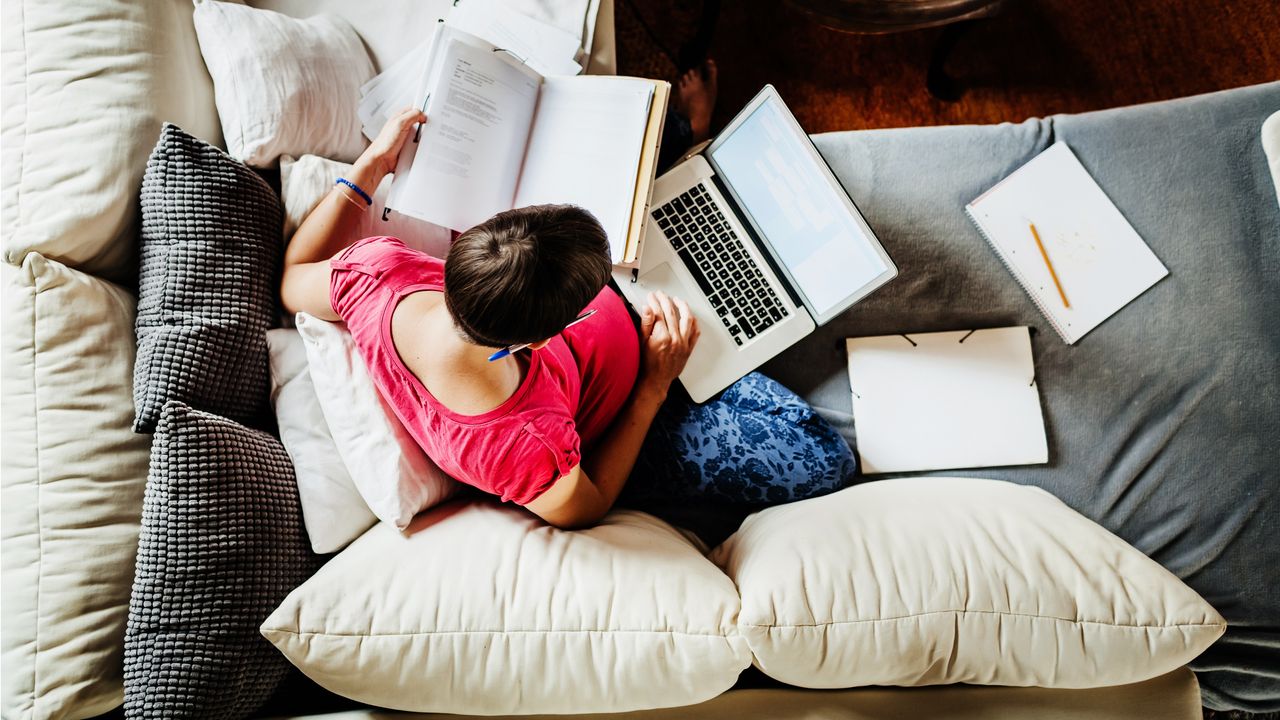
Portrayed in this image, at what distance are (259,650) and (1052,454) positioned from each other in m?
1.33

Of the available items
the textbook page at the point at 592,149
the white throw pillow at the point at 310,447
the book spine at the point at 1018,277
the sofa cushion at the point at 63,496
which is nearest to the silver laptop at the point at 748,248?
the textbook page at the point at 592,149

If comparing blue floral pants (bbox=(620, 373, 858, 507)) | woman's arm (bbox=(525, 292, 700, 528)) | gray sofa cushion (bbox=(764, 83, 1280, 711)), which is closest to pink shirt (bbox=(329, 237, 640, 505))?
woman's arm (bbox=(525, 292, 700, 528))

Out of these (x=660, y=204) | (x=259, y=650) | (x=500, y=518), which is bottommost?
(x=259, y=650)

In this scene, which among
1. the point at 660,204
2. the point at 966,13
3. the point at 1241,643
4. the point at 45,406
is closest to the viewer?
the point at 45,406

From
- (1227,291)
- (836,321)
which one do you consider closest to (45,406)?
(836,321)

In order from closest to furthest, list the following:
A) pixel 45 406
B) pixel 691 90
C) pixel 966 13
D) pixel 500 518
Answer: pixel 45 406 → pixel 500 518 → pixel 966 13 → pixel 691 90

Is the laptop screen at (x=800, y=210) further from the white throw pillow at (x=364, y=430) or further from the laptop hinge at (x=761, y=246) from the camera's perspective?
the white throw pillow at (x=364, y=430)

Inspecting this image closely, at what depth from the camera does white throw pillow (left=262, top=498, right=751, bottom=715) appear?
0.87m

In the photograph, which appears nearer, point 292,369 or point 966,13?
point 292,369

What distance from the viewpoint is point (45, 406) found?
2.95 feet

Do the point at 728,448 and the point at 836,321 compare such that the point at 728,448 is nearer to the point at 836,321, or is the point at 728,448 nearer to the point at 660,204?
the point at 836,321

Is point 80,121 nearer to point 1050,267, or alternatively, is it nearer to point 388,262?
point 388,262

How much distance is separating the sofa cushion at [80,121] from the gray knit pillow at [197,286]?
5 cm

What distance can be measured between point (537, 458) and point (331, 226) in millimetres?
526
